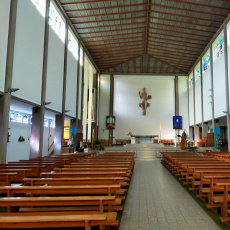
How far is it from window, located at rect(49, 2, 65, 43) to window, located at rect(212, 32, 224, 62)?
9394 mm

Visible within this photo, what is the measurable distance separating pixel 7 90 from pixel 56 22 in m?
5.88

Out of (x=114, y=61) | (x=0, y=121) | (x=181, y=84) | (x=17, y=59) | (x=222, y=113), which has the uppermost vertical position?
(x=114, y=61)

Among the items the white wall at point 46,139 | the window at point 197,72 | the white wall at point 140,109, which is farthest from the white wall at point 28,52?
the window at point 197,72

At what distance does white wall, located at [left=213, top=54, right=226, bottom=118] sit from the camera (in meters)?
12.6

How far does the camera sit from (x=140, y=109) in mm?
21625

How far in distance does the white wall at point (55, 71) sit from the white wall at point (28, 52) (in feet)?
2.66

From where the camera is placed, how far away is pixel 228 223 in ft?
8.90

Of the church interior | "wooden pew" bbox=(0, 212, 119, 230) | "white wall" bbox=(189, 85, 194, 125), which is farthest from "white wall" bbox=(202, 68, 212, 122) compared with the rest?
"wooden pew" bbox=(0, 212, 119, 230)

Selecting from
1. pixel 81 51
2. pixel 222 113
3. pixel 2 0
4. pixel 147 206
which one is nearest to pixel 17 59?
pixel 2 0

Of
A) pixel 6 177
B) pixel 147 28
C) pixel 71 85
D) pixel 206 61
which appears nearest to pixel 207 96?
pixel 206 61

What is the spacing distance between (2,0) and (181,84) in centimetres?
1823

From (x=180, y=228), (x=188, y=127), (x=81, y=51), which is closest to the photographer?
(x=180, y=228)

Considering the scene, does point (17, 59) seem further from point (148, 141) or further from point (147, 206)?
point (148, 141)

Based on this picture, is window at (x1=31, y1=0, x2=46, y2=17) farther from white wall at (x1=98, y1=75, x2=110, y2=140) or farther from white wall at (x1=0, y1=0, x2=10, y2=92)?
white wall at (x1=98, y1=75, x2=110, y2=140)
